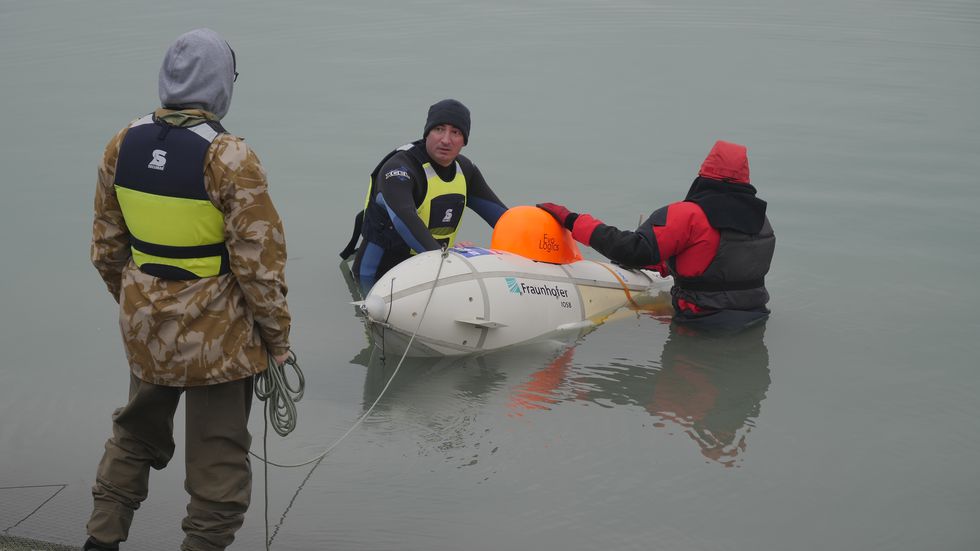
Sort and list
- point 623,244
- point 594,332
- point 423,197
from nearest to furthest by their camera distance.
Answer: point 623,244 < point 594,332 < point 423,197

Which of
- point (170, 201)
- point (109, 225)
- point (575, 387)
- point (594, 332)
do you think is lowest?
point (575, 387)

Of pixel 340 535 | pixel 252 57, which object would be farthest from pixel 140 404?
pixel 252 57

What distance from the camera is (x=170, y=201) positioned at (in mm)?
2873

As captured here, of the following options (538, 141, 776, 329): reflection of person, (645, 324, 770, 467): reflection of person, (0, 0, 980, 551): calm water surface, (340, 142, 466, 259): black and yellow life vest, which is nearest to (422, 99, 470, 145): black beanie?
(340, 142, 466, 259): black and yellow life vest

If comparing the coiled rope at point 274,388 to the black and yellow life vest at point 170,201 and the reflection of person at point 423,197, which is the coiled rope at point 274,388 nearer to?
the black and yellow life vest at point 170,201

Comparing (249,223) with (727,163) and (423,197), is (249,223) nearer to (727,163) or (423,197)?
(423,197)

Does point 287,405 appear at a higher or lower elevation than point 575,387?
higher

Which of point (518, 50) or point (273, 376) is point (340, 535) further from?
point (518, 50)

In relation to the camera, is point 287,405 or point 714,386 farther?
point 714,386

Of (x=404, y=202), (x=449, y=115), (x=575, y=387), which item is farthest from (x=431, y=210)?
(x=575, y=387)

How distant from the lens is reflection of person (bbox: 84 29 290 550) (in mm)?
2834

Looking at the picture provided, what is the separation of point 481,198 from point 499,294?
3.98ft

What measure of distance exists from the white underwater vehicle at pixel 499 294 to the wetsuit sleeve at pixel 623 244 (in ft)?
0.85

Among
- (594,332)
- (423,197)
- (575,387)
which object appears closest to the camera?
(575,387)
